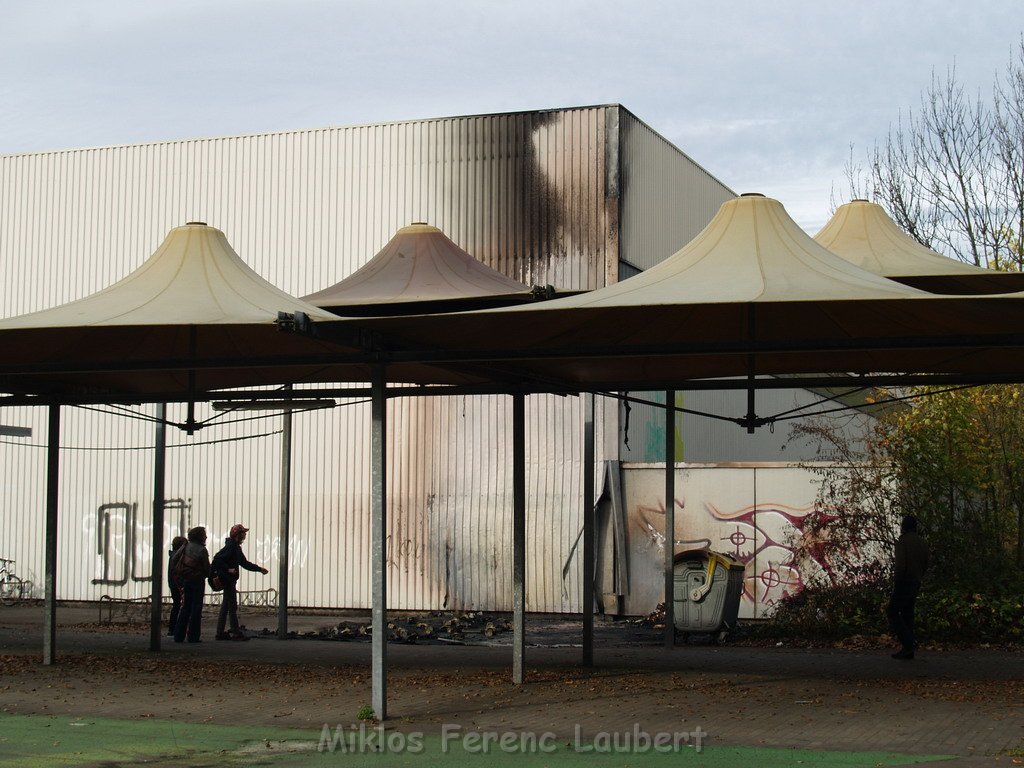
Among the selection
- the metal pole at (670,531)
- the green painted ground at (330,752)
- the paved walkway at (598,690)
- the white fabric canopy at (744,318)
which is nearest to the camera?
the green painted ground at (330,752)

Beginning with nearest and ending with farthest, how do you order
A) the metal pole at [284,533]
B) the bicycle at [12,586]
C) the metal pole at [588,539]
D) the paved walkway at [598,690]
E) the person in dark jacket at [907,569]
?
the paved walkway at [598,690]
the metal pole at [588,539]
the person in dark jacket at [907,569]
the metal pole at [284,533]
the bicycle at [12,586]

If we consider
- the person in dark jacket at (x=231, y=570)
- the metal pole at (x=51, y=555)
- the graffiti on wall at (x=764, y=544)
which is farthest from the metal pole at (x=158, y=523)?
the graffiti on wall at (x=764, y=544)

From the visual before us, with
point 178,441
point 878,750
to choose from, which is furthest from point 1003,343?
point 178,441

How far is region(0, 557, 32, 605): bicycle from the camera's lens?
93.0ft

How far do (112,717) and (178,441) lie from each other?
631 inches

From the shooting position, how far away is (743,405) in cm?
3294

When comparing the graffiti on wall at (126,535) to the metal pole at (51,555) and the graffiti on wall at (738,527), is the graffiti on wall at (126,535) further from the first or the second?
the metal pole at (51,555)

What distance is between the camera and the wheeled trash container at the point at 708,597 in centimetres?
Answer: 1952

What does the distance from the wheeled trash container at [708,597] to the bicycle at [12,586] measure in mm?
15662

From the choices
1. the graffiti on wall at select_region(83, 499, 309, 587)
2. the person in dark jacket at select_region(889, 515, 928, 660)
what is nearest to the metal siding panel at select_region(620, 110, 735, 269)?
the person in dark jacket at select_region(889, 515, 928, 660)

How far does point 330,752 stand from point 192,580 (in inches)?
370

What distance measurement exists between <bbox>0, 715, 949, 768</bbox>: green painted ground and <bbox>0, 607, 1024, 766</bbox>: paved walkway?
445 millimetres

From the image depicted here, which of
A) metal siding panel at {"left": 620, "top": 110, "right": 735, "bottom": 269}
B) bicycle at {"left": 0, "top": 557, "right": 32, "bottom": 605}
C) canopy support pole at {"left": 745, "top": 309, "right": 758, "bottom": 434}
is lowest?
bicycle at {"left": 0, "top": 557, "right": 32, "bottom": 605}

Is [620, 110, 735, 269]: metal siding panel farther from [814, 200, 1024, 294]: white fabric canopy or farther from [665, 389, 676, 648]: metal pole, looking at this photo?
[665, 389, 676, 648]: metal pole
